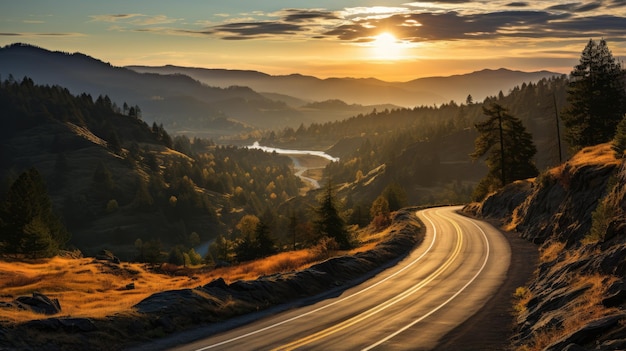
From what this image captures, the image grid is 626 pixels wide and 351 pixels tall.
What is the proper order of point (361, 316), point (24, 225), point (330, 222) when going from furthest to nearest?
point (24, 225) < point (330, 222) < point (361, 316)

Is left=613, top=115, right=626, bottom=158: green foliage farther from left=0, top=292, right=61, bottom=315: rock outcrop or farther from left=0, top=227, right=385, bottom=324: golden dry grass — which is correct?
left=0, top=292, right=61, bottom=315: rock outcrop

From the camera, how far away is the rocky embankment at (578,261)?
15.9 m

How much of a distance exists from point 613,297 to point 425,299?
13079 millimetres

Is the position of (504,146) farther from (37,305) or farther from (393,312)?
(37,305)

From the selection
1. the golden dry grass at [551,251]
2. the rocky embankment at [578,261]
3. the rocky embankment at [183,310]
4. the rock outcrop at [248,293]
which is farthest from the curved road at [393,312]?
the rocky embankment at [578,261]

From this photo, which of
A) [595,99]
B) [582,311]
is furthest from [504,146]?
[582,311]

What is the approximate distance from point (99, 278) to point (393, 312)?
42085 millimetres

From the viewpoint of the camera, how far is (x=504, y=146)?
83.3 metres

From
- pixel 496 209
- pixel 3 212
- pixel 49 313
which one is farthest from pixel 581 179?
pixel 3 212

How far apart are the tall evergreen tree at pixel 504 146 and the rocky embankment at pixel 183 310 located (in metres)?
48.5

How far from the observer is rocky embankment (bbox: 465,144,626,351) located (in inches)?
627

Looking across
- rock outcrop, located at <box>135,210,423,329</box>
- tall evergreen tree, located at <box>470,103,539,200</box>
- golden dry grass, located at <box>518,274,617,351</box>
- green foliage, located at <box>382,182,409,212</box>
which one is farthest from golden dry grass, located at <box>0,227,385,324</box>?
green foliage, located at <box>382,182,409,212</box>

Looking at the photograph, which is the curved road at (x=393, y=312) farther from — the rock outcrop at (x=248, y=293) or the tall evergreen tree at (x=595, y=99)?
the tall evergreen tree at (x=595, y=99)

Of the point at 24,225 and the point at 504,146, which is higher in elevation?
the point at 504,146
